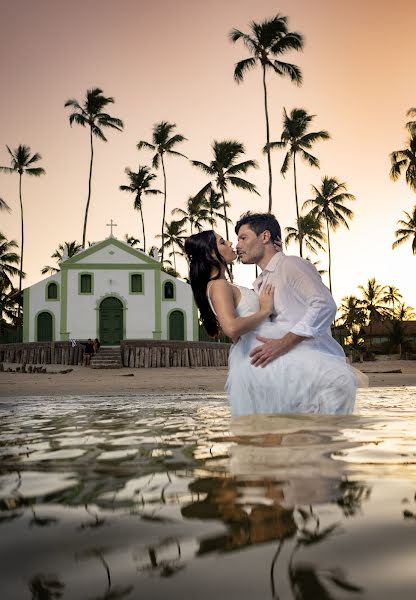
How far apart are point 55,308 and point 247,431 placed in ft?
114

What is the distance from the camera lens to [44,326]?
37000 mm

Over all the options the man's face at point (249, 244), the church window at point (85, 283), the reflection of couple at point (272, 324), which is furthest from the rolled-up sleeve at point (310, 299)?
the church window at point (85, 283)

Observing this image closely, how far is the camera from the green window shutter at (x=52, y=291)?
122ft

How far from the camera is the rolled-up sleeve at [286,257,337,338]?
3961 mm

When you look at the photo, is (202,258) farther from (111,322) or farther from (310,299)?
(111,322)

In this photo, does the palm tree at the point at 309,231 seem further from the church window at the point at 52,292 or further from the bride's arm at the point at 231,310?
the bride's arm at the point at 231,310

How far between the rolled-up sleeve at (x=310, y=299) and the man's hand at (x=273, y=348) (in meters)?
0.06

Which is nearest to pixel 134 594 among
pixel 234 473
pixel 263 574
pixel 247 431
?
pixel 263 574

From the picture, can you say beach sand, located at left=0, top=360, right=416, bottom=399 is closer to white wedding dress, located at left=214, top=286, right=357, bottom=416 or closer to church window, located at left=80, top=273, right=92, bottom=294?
white wedding dress, located at left=214, top=286, right=357, bottom=416

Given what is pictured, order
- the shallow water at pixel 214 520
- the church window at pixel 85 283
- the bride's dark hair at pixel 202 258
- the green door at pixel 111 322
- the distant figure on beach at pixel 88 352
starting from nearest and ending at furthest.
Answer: the shallow water at pixel 214 520 → the bride's dark hair at pixel 202 258 → the distant figure on beach at pixel 88 352 → the green door at pixel 111 322 → the church window at pixel 85 283

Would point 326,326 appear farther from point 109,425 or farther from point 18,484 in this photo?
point 18,484

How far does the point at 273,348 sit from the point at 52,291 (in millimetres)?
34761

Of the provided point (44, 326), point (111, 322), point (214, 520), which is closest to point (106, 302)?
point (111, 322)

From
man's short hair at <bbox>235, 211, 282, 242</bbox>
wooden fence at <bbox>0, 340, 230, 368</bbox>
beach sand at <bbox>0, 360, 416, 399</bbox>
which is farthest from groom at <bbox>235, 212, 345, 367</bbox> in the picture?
wooden fence at <bbox>0, 340, 230, 368</bbox>
